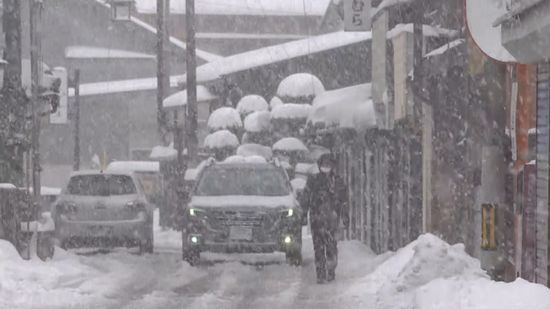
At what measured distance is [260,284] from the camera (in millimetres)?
13672

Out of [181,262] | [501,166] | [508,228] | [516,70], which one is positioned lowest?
[181,262]

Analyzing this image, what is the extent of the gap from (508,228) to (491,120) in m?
1.17

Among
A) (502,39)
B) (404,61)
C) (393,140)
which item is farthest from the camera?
(393,140)

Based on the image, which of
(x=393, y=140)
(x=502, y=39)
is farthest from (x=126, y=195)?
(x=502, y=39)

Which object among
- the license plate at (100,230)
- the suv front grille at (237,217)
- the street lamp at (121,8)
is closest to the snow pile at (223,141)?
the street lamp at (121,8)

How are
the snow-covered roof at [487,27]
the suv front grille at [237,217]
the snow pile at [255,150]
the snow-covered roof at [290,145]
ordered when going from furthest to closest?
the snow pile at [255,150]
the snow-covered roof at [290,145]
the suv front grille at [237,217]
the snow-covered roof at [487,27]

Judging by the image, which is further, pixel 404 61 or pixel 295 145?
pixel 295 145

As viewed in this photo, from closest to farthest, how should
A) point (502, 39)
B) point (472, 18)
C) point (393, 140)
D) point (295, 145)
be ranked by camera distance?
point (502, 39)
point (472, 18)
point (393, 140)
point (295, 145)

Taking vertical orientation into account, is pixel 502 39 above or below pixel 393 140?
above

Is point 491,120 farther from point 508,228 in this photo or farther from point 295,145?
point 295,145

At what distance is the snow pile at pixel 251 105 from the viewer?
3269cm

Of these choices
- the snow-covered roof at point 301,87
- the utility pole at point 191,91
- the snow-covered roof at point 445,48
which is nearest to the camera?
the snow-covered roof at point 445,48

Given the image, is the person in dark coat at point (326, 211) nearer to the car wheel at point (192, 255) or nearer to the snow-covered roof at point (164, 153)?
the car wheel at point (192, 255)

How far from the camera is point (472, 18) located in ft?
31.0
